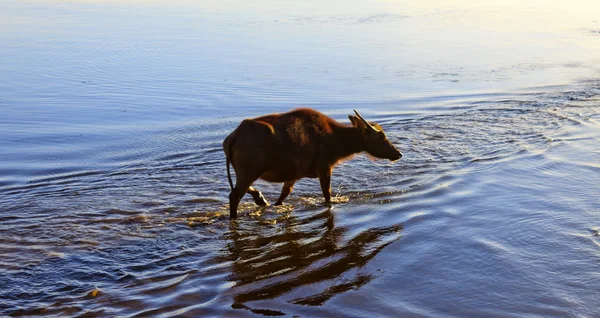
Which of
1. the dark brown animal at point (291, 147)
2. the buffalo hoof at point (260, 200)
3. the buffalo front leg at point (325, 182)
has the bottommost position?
the buffalo hoof at point (260, 200)

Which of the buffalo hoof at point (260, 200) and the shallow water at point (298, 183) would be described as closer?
the shallow water at point (298, 183)

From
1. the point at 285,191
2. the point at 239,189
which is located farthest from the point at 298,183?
the point at 239,189

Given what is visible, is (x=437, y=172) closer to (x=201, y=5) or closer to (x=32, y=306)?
(x=32, y=306)

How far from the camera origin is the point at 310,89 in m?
17.2

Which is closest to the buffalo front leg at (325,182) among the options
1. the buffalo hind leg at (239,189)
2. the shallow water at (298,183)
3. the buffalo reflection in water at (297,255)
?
the shallow water at (298,183)

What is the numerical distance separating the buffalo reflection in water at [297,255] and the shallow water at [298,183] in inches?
1.2

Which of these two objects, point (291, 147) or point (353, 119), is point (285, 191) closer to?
point (291, 147)

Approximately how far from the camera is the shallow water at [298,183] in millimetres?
7469

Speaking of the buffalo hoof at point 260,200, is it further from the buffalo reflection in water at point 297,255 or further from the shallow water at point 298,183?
the buffalo reflection in water at point 297,255

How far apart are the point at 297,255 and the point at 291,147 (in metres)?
1.86

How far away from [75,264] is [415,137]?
7.49m

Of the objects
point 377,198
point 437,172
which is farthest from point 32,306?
point 437,172

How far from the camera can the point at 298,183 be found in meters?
11.7

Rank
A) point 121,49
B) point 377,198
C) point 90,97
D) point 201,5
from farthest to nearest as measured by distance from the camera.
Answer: point 201,5 → point 121,49 → point 90,97 → point 377,198
